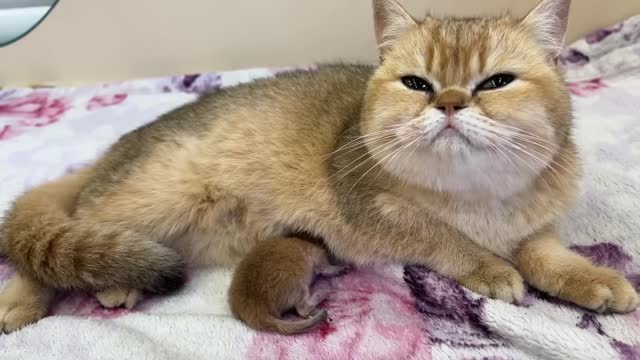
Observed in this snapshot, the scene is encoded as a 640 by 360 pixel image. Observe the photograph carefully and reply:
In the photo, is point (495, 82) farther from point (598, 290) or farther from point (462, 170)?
point (598, 290)

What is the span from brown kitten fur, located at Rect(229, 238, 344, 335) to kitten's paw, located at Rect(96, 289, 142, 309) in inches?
9.0

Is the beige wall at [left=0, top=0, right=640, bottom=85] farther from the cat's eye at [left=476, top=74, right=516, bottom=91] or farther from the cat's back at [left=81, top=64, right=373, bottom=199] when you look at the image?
the cat's eye at [left=476, top=74, right=516, bottom=91]

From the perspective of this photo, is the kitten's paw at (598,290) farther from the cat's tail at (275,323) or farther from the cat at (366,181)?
the cat's tail at (275,323)

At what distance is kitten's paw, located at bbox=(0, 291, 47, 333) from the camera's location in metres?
1.23

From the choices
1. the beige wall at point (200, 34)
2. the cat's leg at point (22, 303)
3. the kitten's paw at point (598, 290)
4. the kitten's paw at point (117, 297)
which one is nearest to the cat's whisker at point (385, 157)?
the kitten's paw at point (598, 290)

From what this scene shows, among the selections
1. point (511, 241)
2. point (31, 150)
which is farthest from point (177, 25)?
point (511, 241)

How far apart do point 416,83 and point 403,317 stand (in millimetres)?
486

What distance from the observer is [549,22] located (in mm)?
1202

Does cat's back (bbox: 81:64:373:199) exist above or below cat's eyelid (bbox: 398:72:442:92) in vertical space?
below

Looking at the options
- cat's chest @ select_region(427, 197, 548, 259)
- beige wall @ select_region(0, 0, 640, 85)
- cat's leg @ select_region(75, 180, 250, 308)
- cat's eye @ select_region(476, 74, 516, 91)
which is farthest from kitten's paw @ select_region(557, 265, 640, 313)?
beige wall @ select_region(0, 0, 640, 85)

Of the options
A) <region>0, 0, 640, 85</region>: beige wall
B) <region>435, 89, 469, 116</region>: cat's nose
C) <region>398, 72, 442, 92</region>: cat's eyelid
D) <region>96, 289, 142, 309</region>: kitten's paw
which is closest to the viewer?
<region>435, 89, 469, 116</region>: cat's nose

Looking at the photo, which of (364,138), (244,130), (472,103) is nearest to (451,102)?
(472,103)

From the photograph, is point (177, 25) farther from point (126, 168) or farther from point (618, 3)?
point (618, 3)

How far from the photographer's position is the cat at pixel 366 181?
3.69ft
